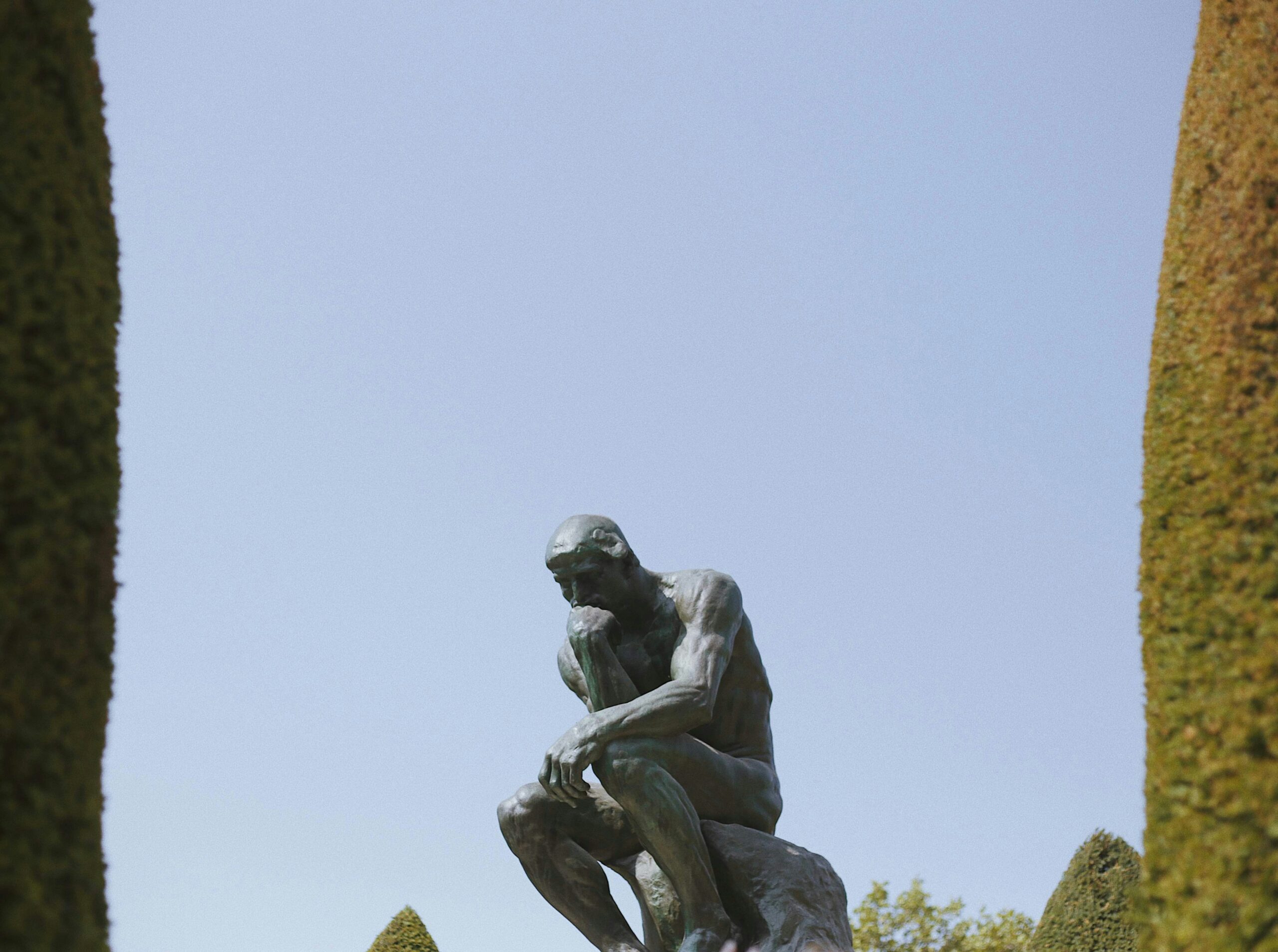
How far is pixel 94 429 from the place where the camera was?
11.7ft

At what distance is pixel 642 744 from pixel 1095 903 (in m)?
7.29

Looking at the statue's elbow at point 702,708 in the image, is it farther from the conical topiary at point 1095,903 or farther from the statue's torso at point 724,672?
the conical topiary at point 1095,903

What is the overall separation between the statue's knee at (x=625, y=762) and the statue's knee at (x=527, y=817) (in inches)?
19.9

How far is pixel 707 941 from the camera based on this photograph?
6207 mm

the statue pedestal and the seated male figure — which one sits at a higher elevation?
the seated male figure

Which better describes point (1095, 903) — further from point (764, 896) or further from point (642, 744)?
point (642, 744)

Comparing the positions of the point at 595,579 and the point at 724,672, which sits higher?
the point at 595,579

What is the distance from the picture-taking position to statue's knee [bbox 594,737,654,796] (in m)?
6.24

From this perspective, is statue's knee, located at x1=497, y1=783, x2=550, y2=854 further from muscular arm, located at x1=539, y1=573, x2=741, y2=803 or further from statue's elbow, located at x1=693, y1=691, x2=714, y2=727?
statue's elbow, located at x1=693, y1=691, x2=714, y2=727

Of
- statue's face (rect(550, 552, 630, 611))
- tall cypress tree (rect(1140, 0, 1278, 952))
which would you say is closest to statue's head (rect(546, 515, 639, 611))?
statue's face (rect(550, 552, 630, 611))

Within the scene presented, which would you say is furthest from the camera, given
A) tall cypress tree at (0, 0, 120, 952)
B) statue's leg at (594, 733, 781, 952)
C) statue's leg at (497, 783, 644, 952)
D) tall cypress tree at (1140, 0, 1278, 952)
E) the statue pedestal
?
statue's leg at (497, 783, 644, 952)

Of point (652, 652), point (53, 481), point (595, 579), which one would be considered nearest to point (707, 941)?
point (652, 652)

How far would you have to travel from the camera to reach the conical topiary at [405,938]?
36.8 ft

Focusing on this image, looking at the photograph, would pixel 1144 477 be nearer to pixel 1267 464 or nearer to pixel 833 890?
pixel 1267 464
